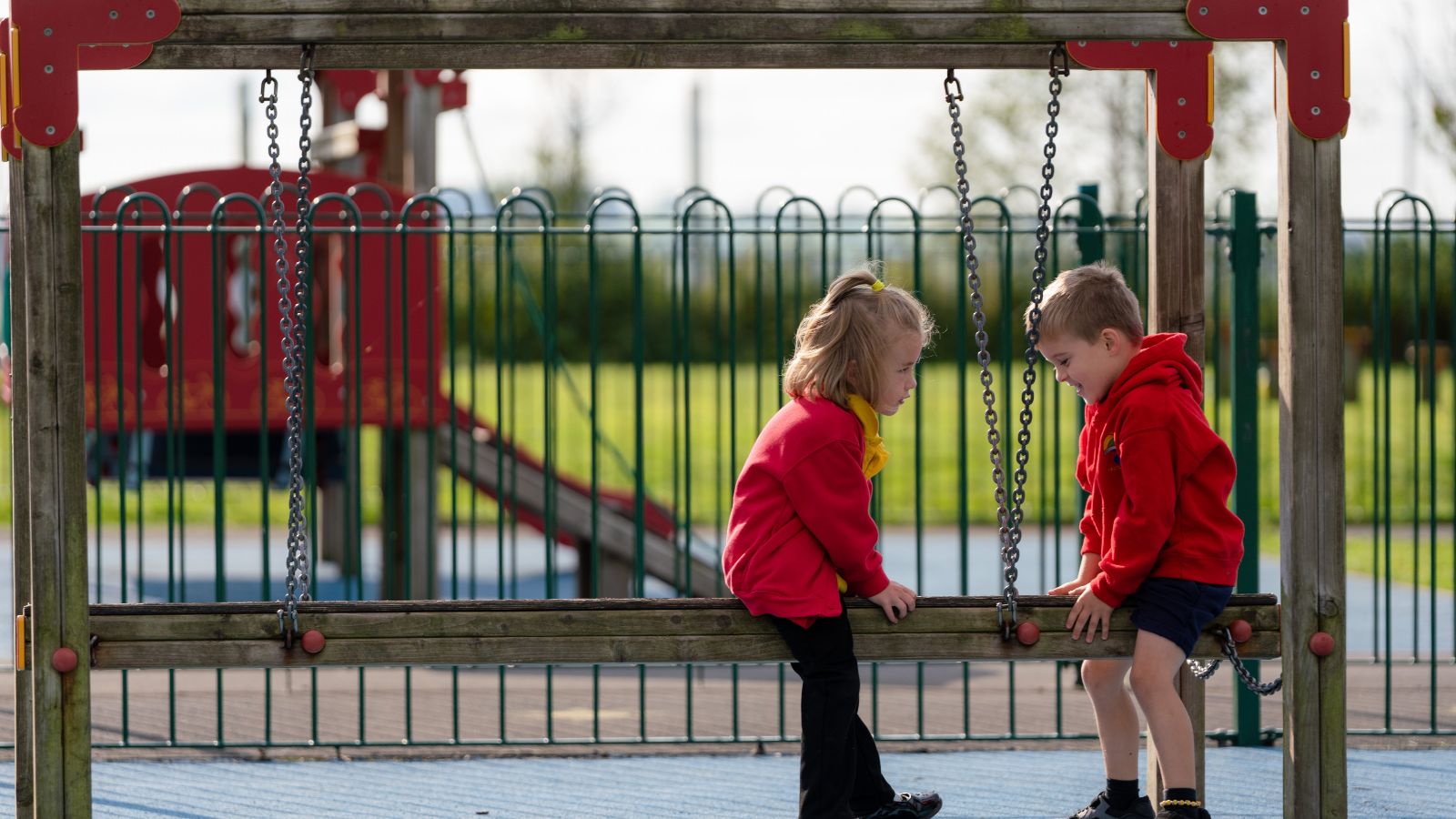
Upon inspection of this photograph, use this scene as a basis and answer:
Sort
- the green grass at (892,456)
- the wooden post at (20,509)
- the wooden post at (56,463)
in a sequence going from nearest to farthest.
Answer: the wooden post at (56,463) < the wooden post at (20,509) < the green grass at (892,456)

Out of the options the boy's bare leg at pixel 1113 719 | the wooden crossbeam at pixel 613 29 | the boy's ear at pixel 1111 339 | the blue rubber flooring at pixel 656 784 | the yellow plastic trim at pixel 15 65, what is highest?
the wooden crossbeam at pixel 613 29

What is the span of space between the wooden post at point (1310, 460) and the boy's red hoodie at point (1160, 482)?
0.19 metres

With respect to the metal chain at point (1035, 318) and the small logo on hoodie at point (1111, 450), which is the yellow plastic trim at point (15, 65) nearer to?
the metal chain at point (1035, 318)

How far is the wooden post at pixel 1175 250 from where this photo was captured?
175 inches

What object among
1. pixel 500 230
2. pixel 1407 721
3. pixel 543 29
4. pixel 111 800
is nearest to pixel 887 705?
pixel 1407 721

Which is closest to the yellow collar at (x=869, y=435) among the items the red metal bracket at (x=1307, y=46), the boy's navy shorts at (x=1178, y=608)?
the boy's navy shorts at (x=1178, y=608)

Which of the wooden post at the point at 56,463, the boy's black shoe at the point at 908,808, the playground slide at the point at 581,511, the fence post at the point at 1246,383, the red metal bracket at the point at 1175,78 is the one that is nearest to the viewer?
the wooden post at the point at 56,463

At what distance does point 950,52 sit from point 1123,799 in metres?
1.94

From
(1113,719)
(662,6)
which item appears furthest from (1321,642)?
(662,6)

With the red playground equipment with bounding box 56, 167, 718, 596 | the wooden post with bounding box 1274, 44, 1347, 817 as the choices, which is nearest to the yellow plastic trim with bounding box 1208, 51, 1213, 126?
the wooden post with bounding box 1274, 44, 1347, 817

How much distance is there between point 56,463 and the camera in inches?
148

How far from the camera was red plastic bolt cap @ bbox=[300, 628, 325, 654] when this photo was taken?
3.82 metres

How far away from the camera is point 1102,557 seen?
4.01m

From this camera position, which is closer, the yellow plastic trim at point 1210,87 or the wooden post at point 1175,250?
the yellow plastic trim at point 1210,87
